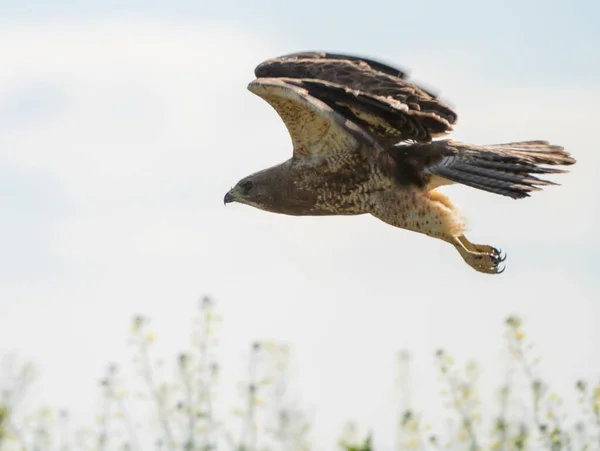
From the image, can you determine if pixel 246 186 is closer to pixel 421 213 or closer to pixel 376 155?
pixel 376 155

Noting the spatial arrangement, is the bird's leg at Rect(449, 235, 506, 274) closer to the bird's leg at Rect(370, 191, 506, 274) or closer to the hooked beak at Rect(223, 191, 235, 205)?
Answer: the bird's leg at Rect(370, 191, 506, 274)

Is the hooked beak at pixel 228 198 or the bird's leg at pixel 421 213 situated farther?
the hooked beak at pixel 228 198

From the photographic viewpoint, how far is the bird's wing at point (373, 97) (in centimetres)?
851

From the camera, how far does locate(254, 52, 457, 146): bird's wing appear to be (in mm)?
8508

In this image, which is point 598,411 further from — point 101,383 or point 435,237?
point 435,237

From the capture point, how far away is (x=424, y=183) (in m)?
9.54

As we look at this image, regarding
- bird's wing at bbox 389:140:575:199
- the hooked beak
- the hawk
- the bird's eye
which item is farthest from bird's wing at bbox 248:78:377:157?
the hooked beak

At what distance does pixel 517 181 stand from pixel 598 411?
2.83 metres

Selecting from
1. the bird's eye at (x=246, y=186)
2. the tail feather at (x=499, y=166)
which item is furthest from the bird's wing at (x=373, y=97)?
the bird's eye at (x=246, y=186)

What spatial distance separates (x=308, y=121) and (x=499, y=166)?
4.55 feet

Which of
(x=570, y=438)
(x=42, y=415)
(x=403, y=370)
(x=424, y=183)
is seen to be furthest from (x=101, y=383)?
(x=424, y=183)

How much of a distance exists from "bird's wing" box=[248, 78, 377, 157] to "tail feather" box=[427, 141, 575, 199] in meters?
0.59

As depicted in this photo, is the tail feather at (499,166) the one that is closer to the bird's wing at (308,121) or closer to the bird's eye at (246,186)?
the bird's wing at (308,121)

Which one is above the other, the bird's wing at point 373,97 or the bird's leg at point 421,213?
the bird's wing at point 373,97
